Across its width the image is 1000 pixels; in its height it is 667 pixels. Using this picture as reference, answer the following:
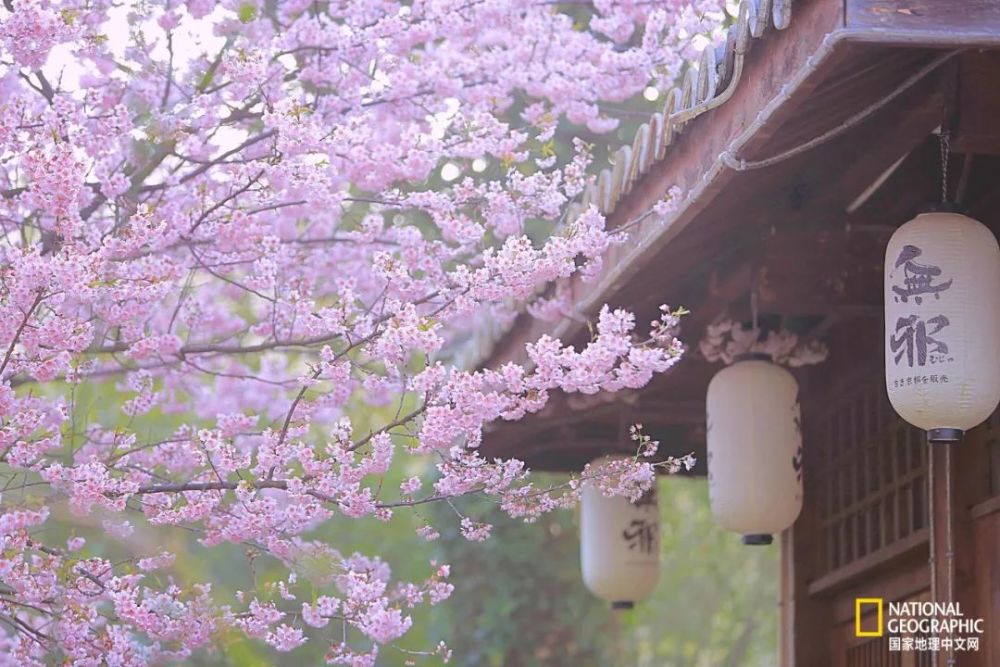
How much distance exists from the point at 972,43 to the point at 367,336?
2.03 metres

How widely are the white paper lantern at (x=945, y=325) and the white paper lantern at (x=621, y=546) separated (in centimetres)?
342

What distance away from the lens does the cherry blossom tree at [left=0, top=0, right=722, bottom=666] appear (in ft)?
14.1

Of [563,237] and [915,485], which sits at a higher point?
[563,237]

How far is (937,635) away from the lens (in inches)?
190

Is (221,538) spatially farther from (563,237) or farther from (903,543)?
(903,543)

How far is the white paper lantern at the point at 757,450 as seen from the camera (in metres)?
5.20

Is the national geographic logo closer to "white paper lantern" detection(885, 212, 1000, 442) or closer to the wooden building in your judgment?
the wooden building

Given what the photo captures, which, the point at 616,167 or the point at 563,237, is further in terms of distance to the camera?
the point at 616,167

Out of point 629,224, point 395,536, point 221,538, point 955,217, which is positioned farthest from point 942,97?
point 395,536

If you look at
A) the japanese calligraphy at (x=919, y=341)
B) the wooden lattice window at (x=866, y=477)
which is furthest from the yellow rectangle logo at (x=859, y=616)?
the japanese calligraphy at (x=919, y=341)

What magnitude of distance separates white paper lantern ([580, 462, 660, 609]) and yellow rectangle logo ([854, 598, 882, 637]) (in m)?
1.45

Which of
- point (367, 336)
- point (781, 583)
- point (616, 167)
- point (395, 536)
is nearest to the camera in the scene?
point (367, 336)

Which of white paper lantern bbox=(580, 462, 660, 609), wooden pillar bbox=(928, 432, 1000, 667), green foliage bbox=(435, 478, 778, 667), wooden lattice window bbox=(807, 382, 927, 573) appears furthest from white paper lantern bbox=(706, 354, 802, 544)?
green foliage bbox=(435, 478, 778, 667)

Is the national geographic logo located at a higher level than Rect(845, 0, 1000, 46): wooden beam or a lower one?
lower
